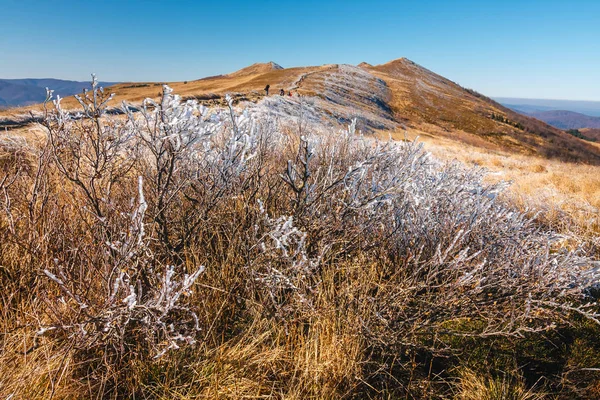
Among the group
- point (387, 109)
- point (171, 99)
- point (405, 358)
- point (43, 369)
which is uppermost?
point (387, 109)

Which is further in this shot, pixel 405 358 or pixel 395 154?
pixel 395 154

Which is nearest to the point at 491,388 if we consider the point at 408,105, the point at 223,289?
the point at 223,289

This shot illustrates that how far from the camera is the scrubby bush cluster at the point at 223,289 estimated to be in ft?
5.53

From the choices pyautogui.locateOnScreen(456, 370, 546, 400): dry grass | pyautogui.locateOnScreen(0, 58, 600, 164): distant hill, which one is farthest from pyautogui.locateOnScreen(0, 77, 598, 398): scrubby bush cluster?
pyautogui.locateOnScreen(0, 58, 600, 164): distant hill

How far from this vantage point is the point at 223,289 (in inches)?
90.7

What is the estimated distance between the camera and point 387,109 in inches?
1608

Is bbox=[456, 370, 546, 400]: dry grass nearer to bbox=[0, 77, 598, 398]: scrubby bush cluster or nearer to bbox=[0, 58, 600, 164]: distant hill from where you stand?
bbox=[0, 77, 598, 398]: scrubby bush cluster

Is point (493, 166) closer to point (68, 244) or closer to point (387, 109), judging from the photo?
point (68, 244)

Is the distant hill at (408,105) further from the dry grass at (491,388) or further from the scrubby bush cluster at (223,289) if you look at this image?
the dry grass at (491,388)

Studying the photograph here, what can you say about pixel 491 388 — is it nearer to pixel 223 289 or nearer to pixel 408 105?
pixel 223 289

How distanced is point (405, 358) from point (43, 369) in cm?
214

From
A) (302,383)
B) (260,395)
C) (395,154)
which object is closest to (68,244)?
(260,395)

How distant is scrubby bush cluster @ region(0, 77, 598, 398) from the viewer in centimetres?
169

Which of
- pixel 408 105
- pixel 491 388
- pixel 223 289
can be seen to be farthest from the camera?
pixel 408 105
